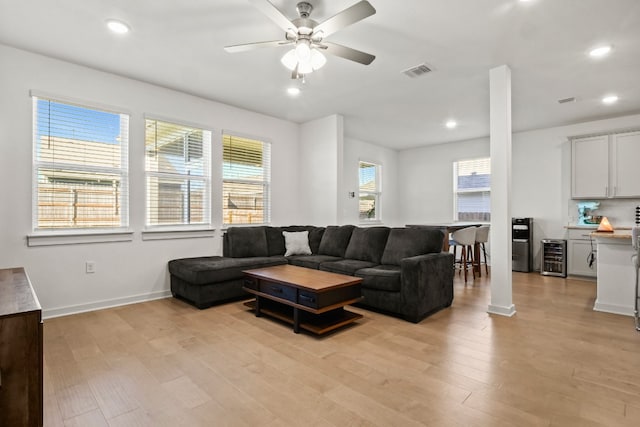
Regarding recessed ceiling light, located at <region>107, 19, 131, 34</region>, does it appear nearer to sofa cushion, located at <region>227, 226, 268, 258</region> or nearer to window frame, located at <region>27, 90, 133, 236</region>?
window frame, located at <region>27, 90, 133, 236</region>

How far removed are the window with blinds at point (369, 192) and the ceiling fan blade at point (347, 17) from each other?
4881 mm

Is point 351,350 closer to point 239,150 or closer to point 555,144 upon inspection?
point 239,150

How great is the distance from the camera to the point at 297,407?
185 cm

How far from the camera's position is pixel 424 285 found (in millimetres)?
3354

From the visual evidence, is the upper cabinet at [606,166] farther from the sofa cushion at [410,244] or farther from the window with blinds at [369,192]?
the window with blinds at [369,192]

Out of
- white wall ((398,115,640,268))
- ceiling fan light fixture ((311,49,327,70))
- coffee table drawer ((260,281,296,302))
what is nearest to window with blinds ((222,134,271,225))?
coffee table drawer ((260,281,296,302))

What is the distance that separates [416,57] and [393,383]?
3.09 m

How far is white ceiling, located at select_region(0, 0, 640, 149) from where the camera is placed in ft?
8.46

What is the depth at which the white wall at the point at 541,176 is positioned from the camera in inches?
216

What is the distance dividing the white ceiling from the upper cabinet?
0.50 metres

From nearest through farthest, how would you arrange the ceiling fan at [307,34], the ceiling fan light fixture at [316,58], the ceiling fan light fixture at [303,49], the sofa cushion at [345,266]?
the ceiling fan at [307,34], the ceiling fan light fixture at [303,49], the ceiling fan light fixture at [316,58], the sofa cushion at [345,266]

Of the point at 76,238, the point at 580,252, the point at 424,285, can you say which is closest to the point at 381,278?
the point at 424,285

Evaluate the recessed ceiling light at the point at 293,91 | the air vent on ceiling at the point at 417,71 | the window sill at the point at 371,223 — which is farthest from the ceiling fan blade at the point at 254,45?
the window sill at the point at 371,223

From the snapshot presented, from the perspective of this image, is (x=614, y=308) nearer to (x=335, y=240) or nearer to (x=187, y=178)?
(x=335, y=240)
